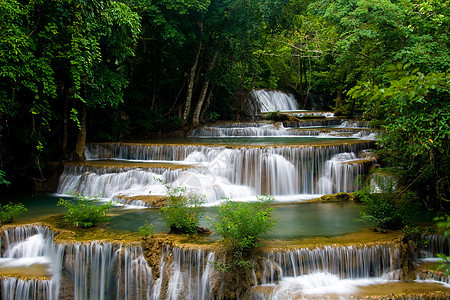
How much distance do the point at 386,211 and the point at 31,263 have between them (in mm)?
7712

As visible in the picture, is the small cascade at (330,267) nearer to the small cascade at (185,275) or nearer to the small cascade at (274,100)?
the small cascade at (185,275)

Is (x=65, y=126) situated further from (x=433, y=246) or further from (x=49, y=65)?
(x=433, y=246)

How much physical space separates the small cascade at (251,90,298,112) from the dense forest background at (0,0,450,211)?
11.9 feet

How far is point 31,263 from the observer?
25.3 ft

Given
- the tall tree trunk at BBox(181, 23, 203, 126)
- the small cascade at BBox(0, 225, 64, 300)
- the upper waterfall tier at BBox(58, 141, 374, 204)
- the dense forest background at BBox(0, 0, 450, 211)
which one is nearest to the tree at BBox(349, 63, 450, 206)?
the dense forest background at BBox(0, 0, 450, 211)

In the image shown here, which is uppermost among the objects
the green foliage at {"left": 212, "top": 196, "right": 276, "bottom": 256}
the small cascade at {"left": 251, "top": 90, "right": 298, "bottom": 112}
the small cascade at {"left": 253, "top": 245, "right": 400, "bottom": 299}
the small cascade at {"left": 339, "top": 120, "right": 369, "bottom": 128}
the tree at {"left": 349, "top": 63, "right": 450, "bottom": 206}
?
the small cascade at {"left": 251, "top": 90, "right": 298, "bottom": 112}

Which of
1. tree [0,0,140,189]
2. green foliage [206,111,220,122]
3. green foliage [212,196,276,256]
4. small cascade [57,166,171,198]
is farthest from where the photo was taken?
green foliage [206,111,220,122]

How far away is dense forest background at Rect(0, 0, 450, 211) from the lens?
8086 mm

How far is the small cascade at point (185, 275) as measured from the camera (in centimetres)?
687

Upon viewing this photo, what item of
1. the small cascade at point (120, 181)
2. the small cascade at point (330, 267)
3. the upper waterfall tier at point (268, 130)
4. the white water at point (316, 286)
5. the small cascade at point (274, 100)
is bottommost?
the white water at point (316, 286)

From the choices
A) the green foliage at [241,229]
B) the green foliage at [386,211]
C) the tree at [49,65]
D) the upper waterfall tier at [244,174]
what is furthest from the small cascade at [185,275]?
the tree at [49,65]

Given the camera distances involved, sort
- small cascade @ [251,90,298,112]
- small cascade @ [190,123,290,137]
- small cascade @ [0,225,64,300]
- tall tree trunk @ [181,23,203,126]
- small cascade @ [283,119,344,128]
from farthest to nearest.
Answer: small cascade @ [251,90,298,112] → small cascade @ [283,119,344,128] → tall tree trunk @ [181,23,203,126] → small cascade @ [190,123,290,137] → small cascade @ [0,225,64,300]

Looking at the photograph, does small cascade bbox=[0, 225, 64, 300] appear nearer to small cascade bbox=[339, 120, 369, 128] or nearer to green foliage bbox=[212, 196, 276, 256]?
green foliage bbox=[212, 196, 276, 256]

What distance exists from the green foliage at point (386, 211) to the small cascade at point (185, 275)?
3767mm
